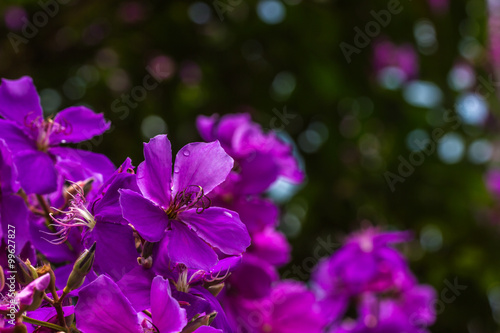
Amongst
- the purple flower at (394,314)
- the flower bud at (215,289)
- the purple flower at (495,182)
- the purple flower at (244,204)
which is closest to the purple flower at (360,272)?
the purple flower at (394,314)

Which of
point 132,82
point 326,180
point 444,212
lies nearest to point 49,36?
point 132,82

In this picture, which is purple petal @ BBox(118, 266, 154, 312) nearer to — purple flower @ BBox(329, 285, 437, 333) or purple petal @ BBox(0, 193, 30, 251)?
purple petal @ BBox(0, 193, 30, 251)

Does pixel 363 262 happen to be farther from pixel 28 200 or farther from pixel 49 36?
pixel 49 36

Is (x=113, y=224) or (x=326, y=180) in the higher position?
(x=113, y=224)

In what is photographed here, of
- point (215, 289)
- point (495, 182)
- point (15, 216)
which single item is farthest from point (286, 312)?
point (495, 182)

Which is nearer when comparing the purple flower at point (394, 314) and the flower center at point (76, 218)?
the flower center at point (76, 218)

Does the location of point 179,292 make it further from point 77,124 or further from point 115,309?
point 77,124

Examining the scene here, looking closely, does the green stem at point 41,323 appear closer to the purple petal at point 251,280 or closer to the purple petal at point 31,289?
the purple petal at point 31,289
